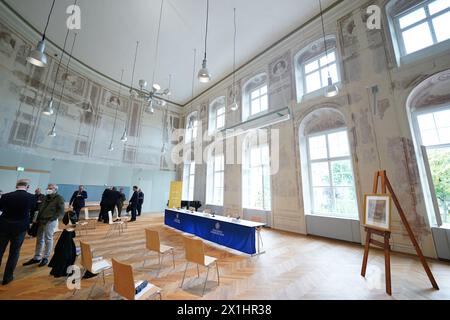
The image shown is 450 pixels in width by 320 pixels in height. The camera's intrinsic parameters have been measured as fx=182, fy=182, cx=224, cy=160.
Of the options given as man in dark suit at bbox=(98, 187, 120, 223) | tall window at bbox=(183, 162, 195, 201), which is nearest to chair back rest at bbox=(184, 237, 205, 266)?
man in dark suit at bbox=(98, 187, 120, 223)

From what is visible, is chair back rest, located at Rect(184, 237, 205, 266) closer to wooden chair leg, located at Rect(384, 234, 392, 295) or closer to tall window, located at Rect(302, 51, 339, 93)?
wooden chair leg, located at Rect(384, 234, 392, 295)

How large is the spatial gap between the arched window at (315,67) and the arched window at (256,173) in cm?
238

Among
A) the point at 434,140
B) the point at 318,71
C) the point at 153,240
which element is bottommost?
the point at 153,240

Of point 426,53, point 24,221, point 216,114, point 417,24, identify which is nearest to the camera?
point 24,221

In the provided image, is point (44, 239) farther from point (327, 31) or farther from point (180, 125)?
point (180, 125)

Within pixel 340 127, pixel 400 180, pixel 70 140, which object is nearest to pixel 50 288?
pixel 400 180

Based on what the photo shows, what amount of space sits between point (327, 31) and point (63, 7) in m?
8.98

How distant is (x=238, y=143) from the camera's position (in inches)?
342

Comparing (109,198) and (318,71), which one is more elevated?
(318,71)

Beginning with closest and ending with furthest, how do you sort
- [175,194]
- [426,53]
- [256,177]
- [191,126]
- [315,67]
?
[426,53] < [315,67] < [256,177] < [175,194] < [191,126]

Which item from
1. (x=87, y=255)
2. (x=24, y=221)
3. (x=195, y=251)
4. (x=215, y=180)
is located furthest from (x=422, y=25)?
(x=24, y=221)

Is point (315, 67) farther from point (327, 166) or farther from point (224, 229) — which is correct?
point (224, 229)

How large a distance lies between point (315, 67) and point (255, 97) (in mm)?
2817

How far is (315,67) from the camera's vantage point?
265 inches
